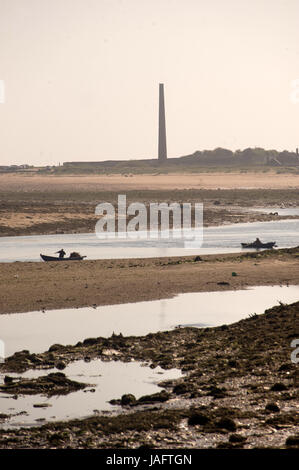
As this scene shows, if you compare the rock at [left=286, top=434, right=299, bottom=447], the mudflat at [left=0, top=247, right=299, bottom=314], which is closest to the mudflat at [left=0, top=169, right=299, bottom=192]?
the mudflat at [left=0, top=247, right=299, bottom=314]

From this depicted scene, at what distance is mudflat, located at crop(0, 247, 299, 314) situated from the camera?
28391mm

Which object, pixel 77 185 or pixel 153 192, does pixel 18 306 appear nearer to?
pixel 153 192

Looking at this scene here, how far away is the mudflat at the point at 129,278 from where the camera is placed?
2839 cm

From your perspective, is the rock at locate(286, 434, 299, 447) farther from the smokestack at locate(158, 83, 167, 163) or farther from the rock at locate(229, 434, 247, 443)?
the smokestack at locate(158, 83, 167, 163)

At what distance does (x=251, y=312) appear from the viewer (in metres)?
25.8

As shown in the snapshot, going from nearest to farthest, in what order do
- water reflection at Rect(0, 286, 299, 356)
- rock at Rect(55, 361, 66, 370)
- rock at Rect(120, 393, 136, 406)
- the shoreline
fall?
the shoreline
rock at Rect(120, 393, 136, 406)
rock at Rect(55, 361, 66, 370)
water reflection at Rect(0, 286, 299, 356)

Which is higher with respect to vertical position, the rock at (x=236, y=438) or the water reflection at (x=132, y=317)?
the rock at (x=236, y=438)

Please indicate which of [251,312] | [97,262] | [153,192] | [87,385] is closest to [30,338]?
[87,385]

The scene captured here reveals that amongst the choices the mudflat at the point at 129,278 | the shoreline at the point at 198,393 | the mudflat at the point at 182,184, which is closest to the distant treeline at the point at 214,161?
the mudflat at the point at 182,184

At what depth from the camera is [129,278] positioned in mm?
32500

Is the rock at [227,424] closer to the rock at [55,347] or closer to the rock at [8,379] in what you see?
the rock at [8,379]

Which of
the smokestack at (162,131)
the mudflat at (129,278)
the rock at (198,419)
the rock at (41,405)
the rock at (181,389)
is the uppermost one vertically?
the smokestack at (162,131)

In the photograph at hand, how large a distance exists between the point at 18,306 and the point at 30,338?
496 cm

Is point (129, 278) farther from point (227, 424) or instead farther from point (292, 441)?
point (292, 441)
